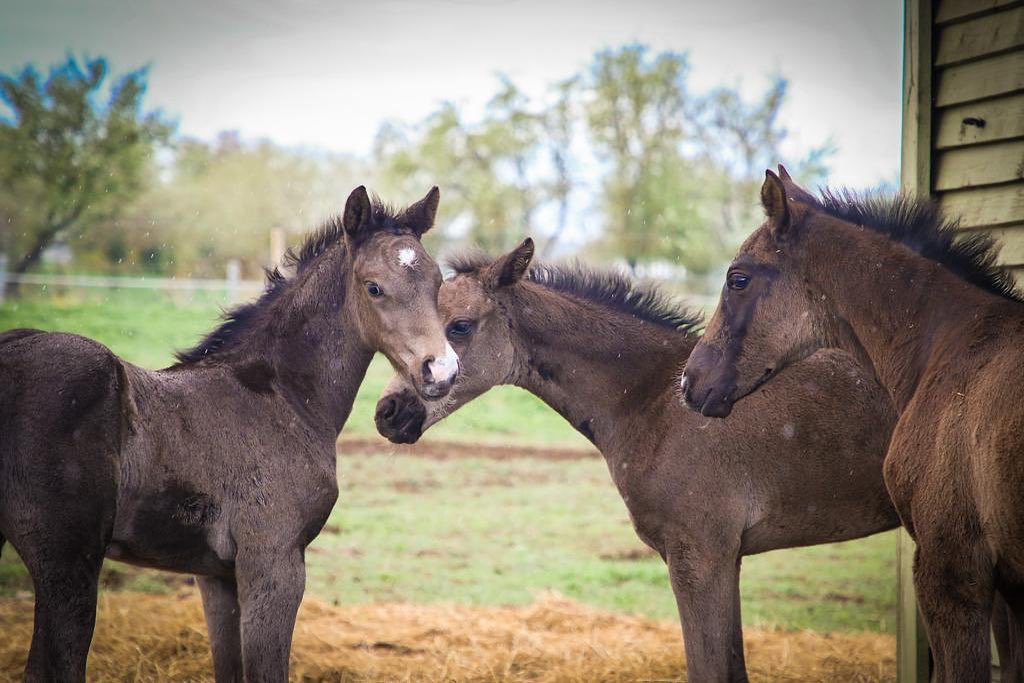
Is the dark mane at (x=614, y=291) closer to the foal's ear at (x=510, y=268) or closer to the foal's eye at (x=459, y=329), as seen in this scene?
the foal's ear at (x=510, y=268)

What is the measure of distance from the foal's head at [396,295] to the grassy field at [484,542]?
4.59 m

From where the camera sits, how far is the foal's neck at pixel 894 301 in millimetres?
3477

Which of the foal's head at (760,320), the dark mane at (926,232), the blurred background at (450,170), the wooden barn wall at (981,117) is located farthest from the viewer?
the blurred background at (450,170)

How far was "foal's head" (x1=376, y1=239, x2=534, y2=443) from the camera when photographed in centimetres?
450

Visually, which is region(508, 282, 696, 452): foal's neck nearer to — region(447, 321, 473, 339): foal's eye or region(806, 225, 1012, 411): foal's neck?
region(447, 321, 473, 339): foal's eye

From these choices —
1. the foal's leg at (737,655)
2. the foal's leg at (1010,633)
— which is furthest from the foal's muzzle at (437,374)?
the foal's leg at (1010,633)

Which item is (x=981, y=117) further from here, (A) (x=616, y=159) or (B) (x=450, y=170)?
Result: (A) (x=616, y=159)

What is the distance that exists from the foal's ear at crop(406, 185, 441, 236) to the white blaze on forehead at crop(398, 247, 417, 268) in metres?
0.31

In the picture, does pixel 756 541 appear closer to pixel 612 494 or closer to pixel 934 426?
pixel 934 426

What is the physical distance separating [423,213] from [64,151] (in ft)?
30.0

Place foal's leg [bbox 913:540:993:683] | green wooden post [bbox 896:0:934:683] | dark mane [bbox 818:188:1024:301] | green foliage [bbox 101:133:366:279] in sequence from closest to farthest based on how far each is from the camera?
foal's leg [bbox 913:540:993:683], dark mane [bbox 818:188:1024:301], green wooden post [bbox 896:0:934:683], green foliage [bbox 101:133:366:279]

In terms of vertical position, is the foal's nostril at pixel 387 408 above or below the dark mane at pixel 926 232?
below

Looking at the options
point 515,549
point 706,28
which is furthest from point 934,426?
point 706,28

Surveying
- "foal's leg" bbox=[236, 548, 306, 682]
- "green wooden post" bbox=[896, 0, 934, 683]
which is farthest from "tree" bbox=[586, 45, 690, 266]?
"foal's leg" bbox=[236, 548, 306, 682]
